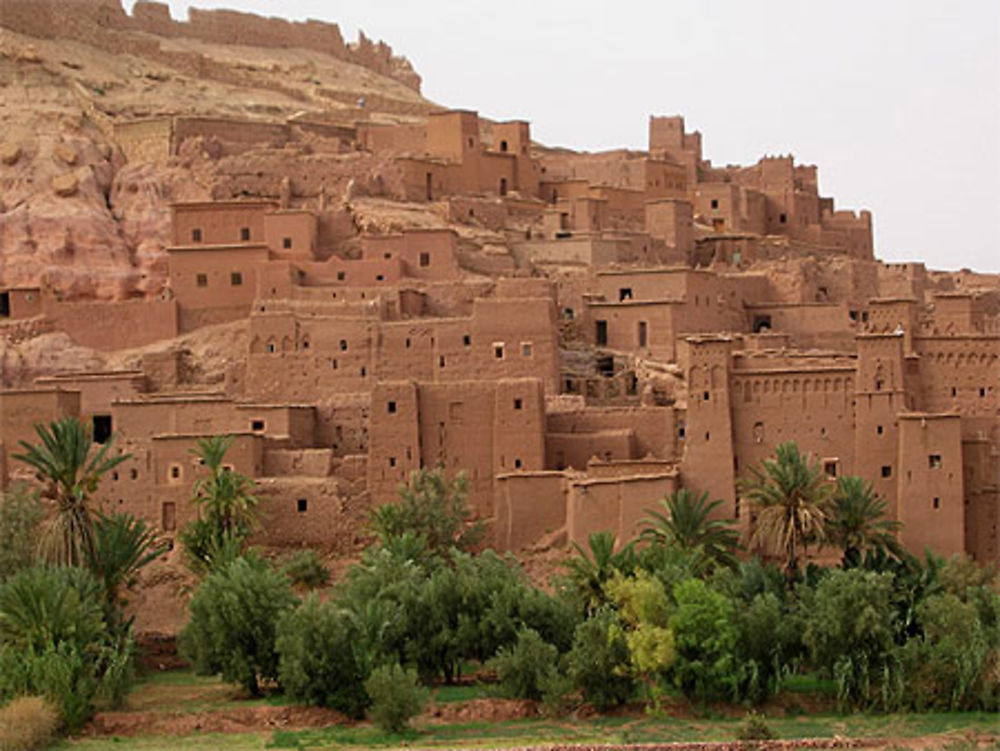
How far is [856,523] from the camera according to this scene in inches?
1407

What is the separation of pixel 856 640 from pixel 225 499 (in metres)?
11.4

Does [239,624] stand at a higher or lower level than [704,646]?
higher

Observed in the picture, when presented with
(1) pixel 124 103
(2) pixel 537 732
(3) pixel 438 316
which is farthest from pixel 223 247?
(2) pixel 537 732

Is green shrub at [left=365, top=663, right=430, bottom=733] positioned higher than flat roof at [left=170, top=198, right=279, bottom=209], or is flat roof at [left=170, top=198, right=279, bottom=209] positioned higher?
flat roof at [left=170, top=198, right=279, bottom=209]

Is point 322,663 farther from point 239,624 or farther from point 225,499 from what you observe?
point 225,499

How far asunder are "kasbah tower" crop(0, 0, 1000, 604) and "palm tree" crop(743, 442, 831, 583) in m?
1.18

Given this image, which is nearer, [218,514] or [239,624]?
[239,624]

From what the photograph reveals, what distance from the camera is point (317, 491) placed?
38.1m

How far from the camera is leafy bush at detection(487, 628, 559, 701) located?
3278 centimetres

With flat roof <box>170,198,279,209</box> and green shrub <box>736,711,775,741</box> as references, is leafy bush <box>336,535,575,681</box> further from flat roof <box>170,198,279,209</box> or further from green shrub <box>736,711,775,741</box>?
flat roof <box>170,198,279,209</box>

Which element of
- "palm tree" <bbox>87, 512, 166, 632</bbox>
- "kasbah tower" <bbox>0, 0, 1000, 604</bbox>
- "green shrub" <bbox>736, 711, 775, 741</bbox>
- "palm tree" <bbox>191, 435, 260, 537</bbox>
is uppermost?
"kasbah tower" <bbox>0, 0, 1000, 604</bbox>

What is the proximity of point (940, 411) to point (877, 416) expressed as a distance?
2388 mm

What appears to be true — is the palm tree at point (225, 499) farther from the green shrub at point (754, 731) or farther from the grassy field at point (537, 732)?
the green shrub at point (754, 731)

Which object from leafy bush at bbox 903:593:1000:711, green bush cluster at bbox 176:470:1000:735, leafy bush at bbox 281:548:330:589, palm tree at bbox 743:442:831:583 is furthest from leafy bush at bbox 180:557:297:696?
leafy bush at bbox 903:593:1000:711
